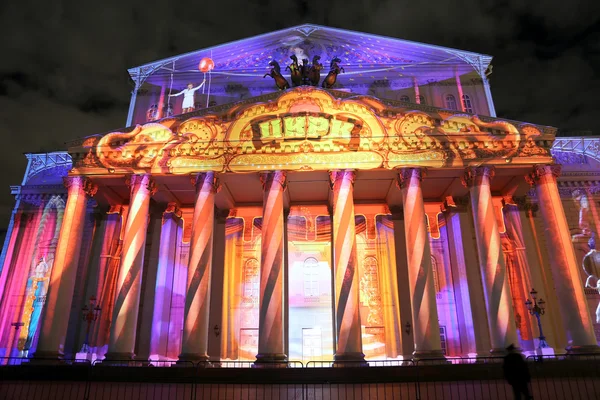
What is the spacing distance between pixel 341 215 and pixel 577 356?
11.5m

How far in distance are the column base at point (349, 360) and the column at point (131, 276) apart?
9.18 metres

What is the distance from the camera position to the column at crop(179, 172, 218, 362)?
20406mm

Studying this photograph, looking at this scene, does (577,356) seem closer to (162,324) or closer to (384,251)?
(384,251)

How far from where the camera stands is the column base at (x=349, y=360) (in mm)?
19375

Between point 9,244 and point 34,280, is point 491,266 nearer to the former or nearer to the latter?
point 34,280

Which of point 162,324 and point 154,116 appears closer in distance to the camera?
point 162,324

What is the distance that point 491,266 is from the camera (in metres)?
21.1

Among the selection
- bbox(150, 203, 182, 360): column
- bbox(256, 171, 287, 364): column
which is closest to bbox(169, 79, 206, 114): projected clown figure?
bbox(150, 203, 182, 360): column

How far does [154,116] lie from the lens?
2966cm

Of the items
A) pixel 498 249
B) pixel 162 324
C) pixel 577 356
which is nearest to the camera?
pixel 577 356

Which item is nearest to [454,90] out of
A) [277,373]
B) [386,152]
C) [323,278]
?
[386,152]

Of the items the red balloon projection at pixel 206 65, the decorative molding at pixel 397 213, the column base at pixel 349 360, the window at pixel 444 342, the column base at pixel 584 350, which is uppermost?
the red balloon projection at pixel 206 65

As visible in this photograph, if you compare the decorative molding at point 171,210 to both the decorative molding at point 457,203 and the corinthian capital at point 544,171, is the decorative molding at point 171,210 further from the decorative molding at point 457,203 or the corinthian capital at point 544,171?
the corinthian capital at point 544,171

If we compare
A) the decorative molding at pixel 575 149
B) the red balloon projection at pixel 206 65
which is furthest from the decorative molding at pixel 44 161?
the decorative molding at pixel 575 149
